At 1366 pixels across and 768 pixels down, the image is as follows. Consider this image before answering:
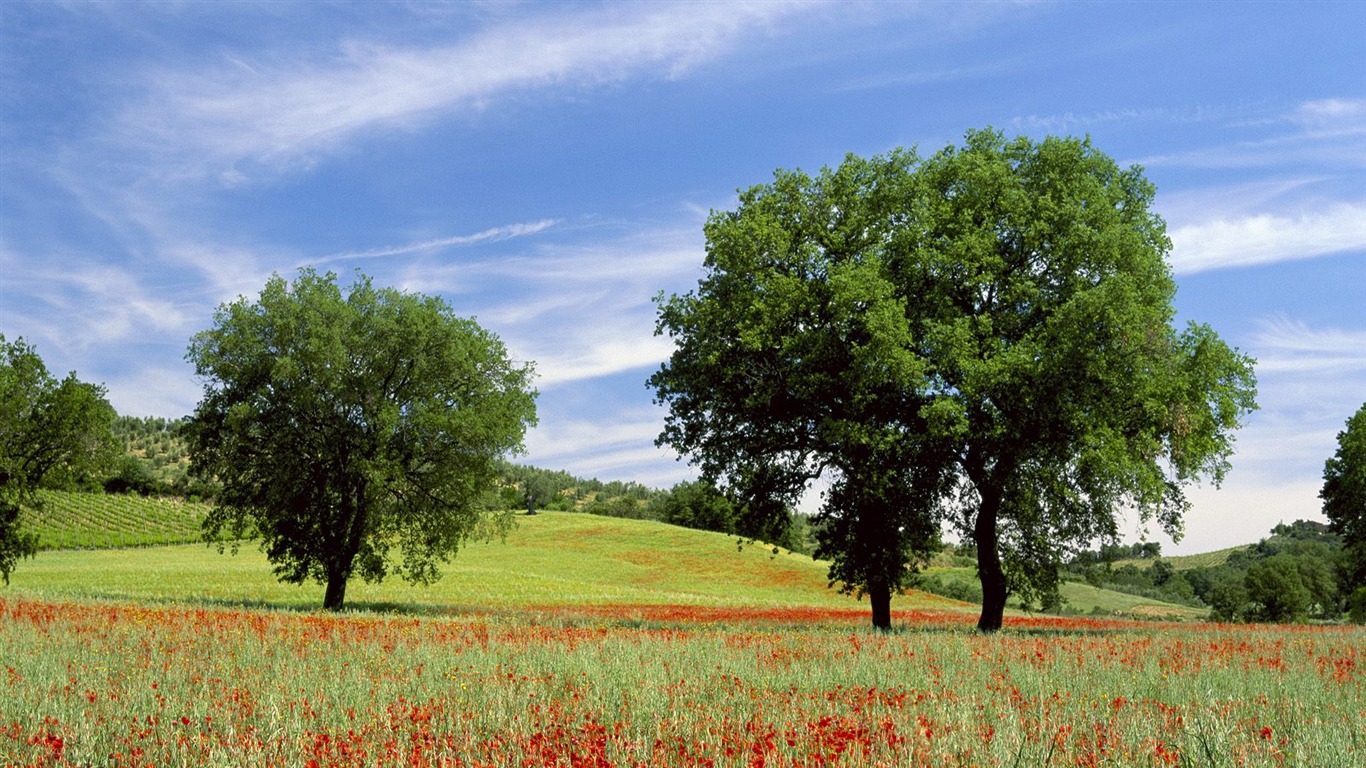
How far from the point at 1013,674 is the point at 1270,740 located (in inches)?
166

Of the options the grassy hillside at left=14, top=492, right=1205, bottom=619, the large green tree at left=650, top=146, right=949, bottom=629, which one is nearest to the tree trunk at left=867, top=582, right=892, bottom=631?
the large green tree at left=650, top=146, right=949, bottom=629

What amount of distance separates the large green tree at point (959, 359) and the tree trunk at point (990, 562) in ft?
0.23

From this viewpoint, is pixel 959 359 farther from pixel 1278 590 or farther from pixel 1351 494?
pixel 1278 590

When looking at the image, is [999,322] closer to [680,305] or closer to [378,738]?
[680,305]

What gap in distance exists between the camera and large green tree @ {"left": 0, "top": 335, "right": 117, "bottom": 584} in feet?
136

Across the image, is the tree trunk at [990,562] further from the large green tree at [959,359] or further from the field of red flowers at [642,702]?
the field of red flowers at [642,702]

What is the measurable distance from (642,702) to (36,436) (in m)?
45.6

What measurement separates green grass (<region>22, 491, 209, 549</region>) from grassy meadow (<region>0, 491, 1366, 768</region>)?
9081 cm

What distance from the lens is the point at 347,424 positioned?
3189cm

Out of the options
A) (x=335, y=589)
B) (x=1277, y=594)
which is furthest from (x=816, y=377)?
(x=1277, y=594)

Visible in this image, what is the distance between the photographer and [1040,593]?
27.1 m

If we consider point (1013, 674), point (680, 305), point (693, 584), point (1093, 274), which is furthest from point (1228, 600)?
point (1013, 674)

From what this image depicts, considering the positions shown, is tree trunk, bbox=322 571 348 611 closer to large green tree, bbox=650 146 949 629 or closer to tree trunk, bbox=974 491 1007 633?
large green tree, bbox=650 146 949 629

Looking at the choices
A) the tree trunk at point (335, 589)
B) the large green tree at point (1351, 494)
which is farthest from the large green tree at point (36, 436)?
the large green tree at point (1351, 494)
